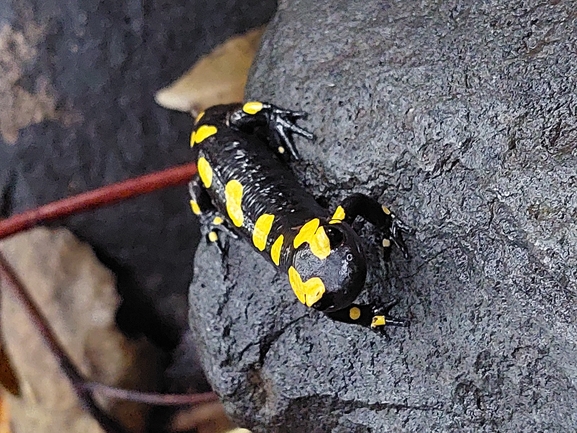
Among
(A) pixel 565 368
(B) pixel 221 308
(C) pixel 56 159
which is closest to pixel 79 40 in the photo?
(C) pixel 56 159

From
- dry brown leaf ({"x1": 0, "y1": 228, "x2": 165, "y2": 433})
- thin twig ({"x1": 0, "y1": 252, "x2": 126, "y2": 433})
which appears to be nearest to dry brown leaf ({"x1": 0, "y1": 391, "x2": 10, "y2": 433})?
dry brown leaf ({"x1": 0, "y1": 228, "x2": 165, "y2": 433})

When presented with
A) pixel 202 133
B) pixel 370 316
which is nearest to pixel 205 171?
pixel 202 133

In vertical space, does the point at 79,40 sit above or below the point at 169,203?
above

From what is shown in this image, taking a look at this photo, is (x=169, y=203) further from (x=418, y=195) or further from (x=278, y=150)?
(x=418, y=195)

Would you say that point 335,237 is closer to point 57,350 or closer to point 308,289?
point 308,289

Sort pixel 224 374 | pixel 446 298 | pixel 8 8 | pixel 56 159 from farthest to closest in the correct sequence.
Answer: pixel 56 159 < pixel 8 8 < pixel 224 374 < pixel 446 298
